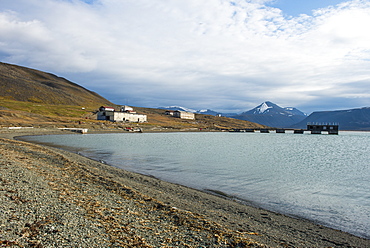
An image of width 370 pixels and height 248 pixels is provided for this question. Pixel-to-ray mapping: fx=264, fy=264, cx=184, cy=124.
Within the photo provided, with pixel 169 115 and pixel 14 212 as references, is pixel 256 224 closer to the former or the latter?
pixel 14 212

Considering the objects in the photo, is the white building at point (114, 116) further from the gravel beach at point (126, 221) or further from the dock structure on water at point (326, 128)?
the gravel beach at point (126, 221)

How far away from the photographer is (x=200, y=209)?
40.5 ft

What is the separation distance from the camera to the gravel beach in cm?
738

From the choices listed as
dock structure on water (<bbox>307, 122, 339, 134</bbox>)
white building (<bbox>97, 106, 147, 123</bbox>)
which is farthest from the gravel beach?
dock structure on water (<bbox>307, 122, 339, 134</bbox>)

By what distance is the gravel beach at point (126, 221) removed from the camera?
24.2 ft

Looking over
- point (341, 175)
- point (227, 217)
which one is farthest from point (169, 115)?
point (227, 217)

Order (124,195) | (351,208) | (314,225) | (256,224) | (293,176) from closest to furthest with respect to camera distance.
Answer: (256,224)
(314,225)
(124,195)
(351,208)
(293,176)

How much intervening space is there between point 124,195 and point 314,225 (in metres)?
8.88

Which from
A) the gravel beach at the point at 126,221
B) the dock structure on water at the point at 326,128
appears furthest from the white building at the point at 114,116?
the gravel beach at the point at 126,221

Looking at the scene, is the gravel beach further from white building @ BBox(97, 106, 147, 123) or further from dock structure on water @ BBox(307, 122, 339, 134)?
dock structure on water @ BBox(307, 122, 339, 134)

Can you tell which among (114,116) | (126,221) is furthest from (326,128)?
(126,221)

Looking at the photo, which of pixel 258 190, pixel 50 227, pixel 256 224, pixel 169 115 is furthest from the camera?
pixel 169 115

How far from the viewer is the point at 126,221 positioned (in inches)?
358

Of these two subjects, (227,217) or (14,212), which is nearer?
(14,212)
